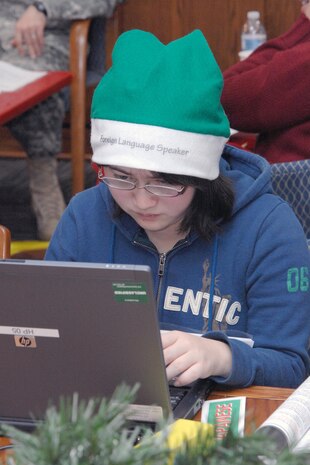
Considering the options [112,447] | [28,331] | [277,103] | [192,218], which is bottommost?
[277,103]

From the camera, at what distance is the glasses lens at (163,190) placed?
1549 millimetres

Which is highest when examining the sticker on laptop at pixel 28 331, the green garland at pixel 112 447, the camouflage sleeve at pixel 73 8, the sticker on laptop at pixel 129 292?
the green garland at pixel 112 447

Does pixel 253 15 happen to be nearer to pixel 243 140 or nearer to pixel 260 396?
pixel 243 140

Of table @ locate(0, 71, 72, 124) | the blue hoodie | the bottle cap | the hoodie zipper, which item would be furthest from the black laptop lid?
the bottle cap

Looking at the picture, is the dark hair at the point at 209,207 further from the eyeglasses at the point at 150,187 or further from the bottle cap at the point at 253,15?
the bottle cap at the point at 253,15

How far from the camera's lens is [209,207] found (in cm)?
164

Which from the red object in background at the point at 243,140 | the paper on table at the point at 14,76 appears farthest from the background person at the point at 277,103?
the paper on table at the point at 14,76

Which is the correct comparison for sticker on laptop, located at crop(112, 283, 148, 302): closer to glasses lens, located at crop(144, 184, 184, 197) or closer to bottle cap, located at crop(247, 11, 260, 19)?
glasses lens, located at crop(144, 184, 184, 197)

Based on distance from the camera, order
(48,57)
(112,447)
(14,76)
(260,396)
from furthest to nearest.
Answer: (48,57), (14,76), (260,396), (112,447)

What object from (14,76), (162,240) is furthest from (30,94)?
(162,240)

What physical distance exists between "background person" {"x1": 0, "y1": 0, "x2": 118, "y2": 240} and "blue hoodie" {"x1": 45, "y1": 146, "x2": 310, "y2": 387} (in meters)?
2.58

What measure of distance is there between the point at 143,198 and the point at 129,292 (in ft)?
1.75

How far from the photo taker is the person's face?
1.55m

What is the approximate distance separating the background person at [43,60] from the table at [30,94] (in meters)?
0.20
